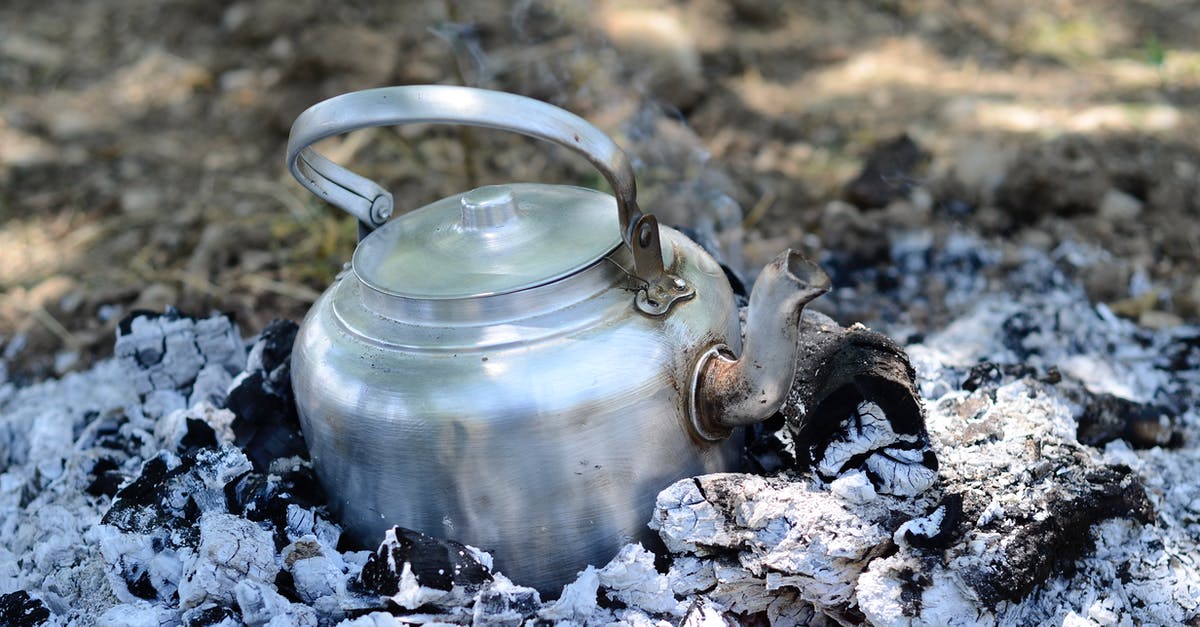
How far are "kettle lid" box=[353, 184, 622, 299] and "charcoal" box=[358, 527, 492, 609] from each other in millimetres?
392

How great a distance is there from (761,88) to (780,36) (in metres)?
0.67

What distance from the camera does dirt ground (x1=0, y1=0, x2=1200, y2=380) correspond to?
11.5ft

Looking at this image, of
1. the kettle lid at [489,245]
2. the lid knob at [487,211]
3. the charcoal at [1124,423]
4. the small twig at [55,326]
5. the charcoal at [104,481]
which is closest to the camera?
the kettle lid at [489,245]

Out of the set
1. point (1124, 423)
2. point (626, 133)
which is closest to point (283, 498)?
point (1124, 423)

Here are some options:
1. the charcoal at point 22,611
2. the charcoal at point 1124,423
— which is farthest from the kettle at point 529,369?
the charcoal at point 1124,423

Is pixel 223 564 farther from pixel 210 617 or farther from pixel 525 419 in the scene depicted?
pixel 525 419

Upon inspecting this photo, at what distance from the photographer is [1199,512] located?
2137 mm

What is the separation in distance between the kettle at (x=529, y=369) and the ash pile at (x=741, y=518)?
2.9 inches

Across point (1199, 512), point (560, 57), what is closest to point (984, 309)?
point (1199, 512)

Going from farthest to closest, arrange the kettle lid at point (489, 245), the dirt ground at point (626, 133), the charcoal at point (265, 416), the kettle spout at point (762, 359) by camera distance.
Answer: the dirt ground at point (626, 133) → the charcoal at point (265, 416) → the kettle lid at point (489, 245) → the kettle spout at point (762, 359)

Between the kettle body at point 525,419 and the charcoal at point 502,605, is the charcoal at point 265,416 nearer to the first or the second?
the kettle body at point 525,419

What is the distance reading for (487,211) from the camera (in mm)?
1722

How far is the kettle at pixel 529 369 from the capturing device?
1.56 metres

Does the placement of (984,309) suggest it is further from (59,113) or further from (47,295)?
(59,113)
